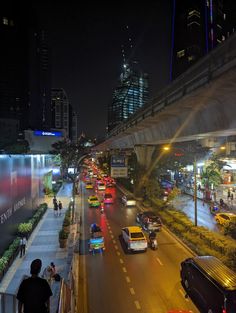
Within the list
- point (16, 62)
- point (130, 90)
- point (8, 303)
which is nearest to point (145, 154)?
point (8, 303)

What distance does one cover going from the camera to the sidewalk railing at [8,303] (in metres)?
6.99

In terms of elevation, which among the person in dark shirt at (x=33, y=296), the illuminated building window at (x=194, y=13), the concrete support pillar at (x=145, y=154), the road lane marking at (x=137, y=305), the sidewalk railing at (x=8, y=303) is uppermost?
the illuminated building window at (x=194, y=13)

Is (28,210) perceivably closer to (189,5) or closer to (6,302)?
(6,302)

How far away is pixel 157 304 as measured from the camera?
1377 cm

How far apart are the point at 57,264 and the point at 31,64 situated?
124836 mm

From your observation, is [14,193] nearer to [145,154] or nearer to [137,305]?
[137,305]

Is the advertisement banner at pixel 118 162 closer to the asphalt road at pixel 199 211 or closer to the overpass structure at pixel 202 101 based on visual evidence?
the overpass structure at pixel 202 101

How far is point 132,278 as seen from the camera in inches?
663

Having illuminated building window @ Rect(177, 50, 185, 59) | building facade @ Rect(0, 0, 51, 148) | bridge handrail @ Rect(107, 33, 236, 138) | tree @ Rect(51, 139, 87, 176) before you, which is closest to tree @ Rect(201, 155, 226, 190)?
bridge handrail @ Rect(107, 33, 236, 138)

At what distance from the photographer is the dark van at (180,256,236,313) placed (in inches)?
437

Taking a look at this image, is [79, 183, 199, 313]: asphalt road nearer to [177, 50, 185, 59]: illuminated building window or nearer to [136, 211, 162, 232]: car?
[136, 211, 162, 232]: car

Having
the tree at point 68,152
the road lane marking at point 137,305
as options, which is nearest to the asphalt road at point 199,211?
the road lane marking at point 137,305

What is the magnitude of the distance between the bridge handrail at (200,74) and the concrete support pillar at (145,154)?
1754 cm

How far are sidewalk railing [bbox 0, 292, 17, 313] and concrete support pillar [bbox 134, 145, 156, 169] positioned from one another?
36.8 m
